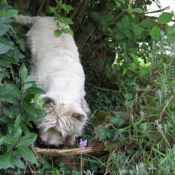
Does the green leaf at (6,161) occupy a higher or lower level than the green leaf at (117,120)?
higher

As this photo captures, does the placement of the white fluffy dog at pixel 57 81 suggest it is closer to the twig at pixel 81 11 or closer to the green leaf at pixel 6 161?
the twig at pixel 81 11

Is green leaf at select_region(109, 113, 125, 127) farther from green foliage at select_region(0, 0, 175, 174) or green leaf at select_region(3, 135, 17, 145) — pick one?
green leaf at select_region(3, 135, 17, 145)

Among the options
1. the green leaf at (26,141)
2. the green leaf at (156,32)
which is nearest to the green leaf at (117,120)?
the green leaf at (156,32)

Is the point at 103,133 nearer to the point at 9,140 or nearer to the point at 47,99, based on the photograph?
the point at 47,99

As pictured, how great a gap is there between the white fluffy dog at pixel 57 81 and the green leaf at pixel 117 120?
309mm

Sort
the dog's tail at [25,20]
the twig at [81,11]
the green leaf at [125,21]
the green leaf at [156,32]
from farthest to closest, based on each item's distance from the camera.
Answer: the twig at [81,11], the dog's tail at [25,20], the green leaf at [125,21], the green leaf at [156,32]

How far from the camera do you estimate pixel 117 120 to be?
324 cm

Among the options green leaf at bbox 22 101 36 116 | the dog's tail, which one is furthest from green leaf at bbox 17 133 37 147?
the dog's tail

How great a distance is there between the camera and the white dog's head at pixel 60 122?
329cm

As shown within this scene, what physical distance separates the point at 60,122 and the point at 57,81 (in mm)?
476

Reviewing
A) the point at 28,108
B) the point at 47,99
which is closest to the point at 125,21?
the point at 47,99

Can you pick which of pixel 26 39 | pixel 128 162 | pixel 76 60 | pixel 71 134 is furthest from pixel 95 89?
pixel 128 162

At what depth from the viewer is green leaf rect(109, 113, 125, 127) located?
3221 millimetres

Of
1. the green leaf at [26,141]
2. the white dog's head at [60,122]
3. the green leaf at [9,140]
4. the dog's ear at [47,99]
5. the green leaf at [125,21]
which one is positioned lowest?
the white dog's head at [60,122]
